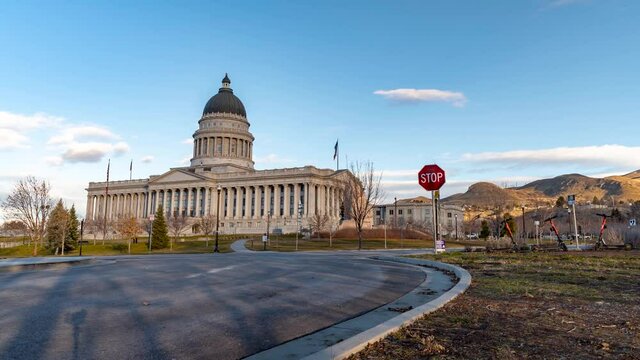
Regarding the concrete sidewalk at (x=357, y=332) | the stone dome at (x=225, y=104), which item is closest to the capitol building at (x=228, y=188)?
the stone dome at (x=225, y=104)

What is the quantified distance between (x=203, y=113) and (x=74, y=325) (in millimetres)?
131962

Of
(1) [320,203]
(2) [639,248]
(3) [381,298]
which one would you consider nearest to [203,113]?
(1) [320,203]

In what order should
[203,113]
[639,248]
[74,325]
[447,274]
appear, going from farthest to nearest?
[203,113]
[639,248]
[447,274]
[74,325]

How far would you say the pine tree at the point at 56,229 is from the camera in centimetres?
5356

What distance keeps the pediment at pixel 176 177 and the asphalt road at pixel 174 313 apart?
103m

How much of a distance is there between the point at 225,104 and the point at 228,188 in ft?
98.5

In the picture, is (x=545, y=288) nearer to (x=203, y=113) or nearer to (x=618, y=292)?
(x=618, y=292)

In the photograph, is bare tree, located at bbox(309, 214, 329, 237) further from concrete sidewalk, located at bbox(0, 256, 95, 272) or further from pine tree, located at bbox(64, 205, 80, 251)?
concrete sidewalk, located at bbox(0, 256, 95, 272)

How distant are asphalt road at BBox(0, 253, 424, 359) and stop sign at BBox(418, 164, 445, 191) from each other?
12.3m

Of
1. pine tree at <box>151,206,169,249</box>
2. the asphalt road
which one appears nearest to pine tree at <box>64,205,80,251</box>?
pine tree at <box>151,206,169,249</box>

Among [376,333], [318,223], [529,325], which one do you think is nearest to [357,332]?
[376,333]

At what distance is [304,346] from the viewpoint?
5703mm

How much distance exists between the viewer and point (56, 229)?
56000 millimetres

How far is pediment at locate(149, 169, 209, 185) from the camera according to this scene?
114m
